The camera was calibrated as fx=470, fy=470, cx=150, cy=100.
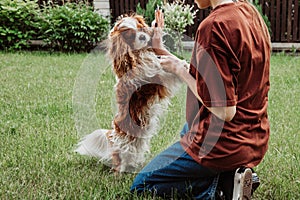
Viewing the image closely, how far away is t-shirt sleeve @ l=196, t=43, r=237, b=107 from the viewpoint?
2.12 meters

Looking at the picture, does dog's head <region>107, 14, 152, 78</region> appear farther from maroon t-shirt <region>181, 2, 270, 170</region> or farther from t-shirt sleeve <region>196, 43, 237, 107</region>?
t-shirt sleeve <region>196, 43, 237, 107</region>

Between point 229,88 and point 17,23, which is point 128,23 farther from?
point 17,23

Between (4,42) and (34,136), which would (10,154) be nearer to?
(34,136)

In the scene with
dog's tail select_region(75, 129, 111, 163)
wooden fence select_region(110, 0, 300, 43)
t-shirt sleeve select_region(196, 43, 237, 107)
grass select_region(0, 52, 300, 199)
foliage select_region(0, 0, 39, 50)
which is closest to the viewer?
t-shirt sleeve select_region(196, 43, 237, 107)

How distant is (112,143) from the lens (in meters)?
3.08

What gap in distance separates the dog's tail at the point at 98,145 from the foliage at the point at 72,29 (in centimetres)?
656

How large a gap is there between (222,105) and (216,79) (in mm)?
126

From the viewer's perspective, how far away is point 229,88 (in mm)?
2131

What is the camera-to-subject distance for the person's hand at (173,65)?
8.02ft

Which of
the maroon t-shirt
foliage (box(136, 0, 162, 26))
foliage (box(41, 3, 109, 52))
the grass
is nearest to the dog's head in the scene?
the grass

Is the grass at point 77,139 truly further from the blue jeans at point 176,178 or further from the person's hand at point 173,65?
the person's hand at point 173,65

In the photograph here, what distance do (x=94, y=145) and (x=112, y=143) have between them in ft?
0.58

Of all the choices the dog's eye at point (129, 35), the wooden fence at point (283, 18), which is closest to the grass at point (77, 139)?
the dog's eye at point (129, 35)

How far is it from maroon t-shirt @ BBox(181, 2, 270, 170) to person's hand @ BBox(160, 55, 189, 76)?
0.09m
